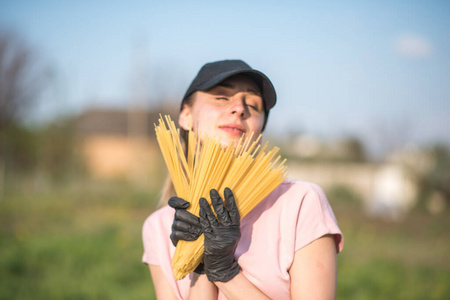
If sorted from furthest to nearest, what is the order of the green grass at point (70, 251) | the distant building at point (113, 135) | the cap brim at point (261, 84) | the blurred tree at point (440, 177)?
the distant building at point (113, 135) < the blurred tree at point (440, 177) < the green grass at point (70, 251) < the cap brim at point (261, 84)

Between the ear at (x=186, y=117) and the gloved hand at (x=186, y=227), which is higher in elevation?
the ear at (x=186, y=117)

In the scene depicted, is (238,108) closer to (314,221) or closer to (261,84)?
(261,84)

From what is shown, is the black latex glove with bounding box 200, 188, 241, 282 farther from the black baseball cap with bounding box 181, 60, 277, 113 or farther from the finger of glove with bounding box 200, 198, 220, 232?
the black baseball cap with bounding box 181, 60, 277, 113

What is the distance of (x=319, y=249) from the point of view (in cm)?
142

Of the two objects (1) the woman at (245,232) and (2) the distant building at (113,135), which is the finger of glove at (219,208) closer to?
(1) the woman at (245,232)

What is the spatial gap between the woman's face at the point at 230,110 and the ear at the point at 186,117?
0.10m

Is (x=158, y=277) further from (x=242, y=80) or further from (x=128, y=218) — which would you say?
(x=128, y=218)

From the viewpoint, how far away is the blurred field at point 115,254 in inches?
178

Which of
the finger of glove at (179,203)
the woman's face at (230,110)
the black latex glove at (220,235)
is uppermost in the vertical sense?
the woman's face at (230,110)

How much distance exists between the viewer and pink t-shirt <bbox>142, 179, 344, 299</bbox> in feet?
4.66

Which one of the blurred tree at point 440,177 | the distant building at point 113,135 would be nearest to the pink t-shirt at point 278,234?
the blurred tree at point 440,177

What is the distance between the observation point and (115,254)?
567 centimetres

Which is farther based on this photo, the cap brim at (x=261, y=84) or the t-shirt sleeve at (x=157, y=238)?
the t-shirt sleeve at (x=157, y=238)

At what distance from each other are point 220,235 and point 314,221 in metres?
0.37
